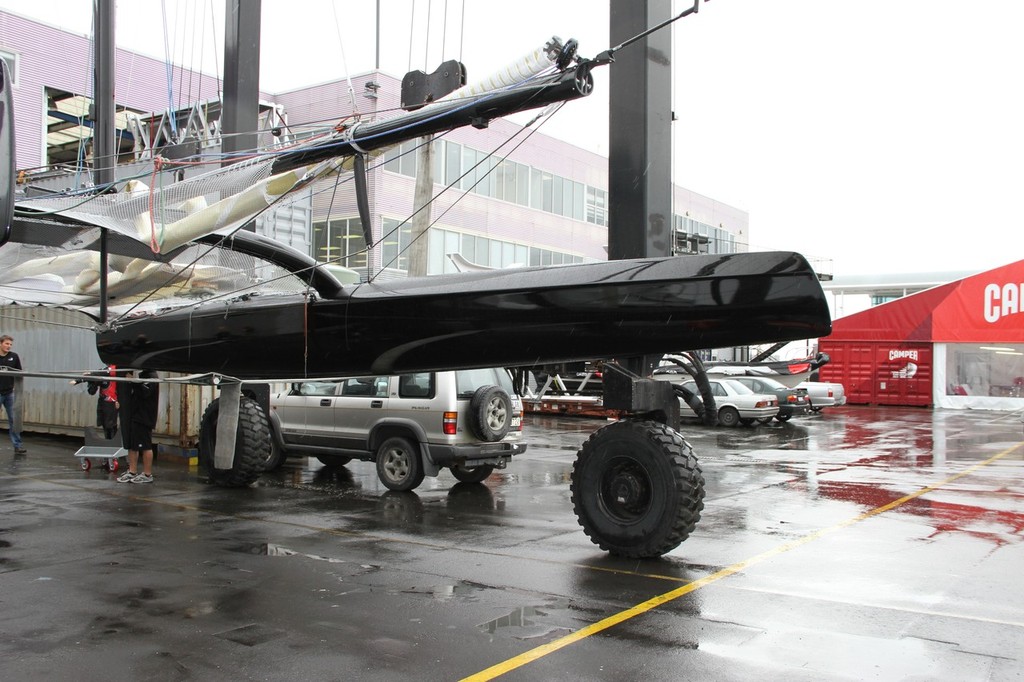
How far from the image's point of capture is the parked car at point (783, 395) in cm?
2423

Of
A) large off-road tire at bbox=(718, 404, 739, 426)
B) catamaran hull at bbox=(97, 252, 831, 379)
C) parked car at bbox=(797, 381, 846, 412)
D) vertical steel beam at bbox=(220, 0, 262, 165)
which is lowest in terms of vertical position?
large off-road tire at bbox=(718, 404, 739, 426)

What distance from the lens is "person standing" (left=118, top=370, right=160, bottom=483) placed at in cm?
1099

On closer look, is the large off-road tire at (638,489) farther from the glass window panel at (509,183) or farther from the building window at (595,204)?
the building window at (595,204)

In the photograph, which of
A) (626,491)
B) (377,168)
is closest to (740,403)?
(377,168)

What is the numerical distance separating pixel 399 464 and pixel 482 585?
477 centimetres

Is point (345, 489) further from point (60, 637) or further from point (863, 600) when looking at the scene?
→ point (863, 600)

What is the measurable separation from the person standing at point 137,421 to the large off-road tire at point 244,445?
699mm

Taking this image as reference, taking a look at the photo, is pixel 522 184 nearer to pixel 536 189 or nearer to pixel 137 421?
pixel 536 189

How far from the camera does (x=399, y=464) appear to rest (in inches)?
438

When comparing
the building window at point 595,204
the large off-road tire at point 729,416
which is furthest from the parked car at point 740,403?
the building window at point 595,204

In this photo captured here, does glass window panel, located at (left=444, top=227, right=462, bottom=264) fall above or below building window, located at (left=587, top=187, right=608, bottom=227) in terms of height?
below

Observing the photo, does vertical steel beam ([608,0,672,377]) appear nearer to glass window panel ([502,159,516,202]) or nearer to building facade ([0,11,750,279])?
building facade ([0,11,750,279])

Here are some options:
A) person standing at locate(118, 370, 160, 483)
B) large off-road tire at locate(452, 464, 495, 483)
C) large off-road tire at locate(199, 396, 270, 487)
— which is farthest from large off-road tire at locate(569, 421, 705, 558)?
person standing at locate(118, 370, 160, 483)

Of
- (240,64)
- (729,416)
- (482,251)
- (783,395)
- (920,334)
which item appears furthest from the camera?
(482,251)
